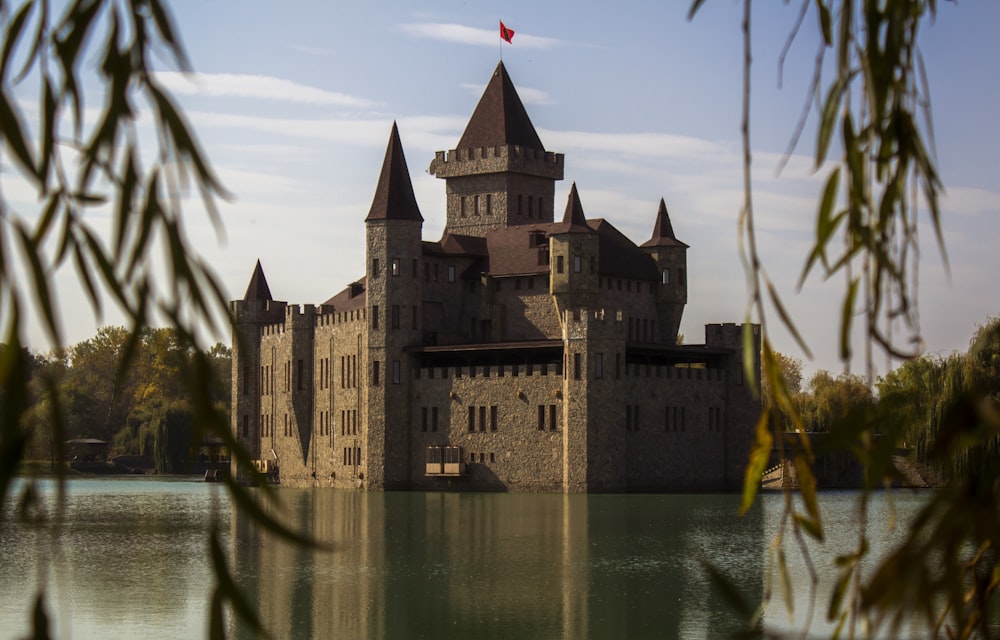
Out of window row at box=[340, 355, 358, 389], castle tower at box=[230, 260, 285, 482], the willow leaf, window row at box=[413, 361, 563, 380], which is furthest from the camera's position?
castle tower at box=[230, 260, 285, 482]

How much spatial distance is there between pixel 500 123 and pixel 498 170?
2413mm

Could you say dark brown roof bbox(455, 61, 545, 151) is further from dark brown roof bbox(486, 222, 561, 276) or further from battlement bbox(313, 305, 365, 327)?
battlement bbox(313, 305, 365, 327)

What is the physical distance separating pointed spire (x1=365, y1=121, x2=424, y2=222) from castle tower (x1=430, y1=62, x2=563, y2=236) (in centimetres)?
637

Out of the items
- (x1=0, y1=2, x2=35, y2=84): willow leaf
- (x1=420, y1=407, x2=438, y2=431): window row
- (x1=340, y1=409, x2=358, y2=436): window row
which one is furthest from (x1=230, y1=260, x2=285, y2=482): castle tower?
(x1=0, y1=2, x2=35, y2=84): willow leaf

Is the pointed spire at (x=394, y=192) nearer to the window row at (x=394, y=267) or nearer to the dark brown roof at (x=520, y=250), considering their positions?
the window row at (x=394, y=267)

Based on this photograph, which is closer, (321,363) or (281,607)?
(281,607)

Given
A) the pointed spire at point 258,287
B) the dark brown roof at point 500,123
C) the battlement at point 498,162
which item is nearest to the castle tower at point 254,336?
the pointed spire at point 258,287

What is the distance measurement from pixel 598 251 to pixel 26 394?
61849 millimetres

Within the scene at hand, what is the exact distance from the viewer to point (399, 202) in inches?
2586

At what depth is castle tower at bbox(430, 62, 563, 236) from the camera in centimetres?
7206

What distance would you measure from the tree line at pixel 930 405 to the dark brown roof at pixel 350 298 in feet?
62.7

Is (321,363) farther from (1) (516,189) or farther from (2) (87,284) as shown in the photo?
(2) (87,284)

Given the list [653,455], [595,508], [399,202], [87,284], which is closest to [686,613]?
[87,284]

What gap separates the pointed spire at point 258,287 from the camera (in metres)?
78.1
